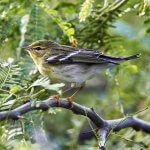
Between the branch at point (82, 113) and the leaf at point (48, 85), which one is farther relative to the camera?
the branch at point (82, 113)

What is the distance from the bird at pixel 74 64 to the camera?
4971 mm

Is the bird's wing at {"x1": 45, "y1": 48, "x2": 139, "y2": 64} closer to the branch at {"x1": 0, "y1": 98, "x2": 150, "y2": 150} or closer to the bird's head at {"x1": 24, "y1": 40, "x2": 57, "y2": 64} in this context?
the bird's head at {"x1": 24, "y1": 40, "x2": 57, "y2": 64}

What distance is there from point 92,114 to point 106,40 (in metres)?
1.73

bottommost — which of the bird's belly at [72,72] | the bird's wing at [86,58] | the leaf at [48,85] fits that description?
the bird's belly at [72,72]

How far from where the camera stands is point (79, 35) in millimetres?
5285

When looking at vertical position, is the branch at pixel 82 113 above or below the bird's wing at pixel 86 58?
above

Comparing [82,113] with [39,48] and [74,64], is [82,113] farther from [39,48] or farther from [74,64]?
[39,48]

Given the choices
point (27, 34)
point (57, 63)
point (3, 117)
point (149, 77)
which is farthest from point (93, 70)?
point (3, 117)

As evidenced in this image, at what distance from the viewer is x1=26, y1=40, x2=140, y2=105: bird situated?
497cm

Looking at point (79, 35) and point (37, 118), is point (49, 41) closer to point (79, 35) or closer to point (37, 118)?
point (79, 35)

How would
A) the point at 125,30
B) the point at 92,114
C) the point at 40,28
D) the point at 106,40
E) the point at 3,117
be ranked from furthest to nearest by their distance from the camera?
the point at 125,30
the point at 106,40
the point at 40,28
the point at 92,114
the point at 3,117

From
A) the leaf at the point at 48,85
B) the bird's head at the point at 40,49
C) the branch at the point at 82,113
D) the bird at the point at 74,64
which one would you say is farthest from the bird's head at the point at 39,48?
the leaf at the point at 48,85

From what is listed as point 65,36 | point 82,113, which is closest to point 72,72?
point 65,36

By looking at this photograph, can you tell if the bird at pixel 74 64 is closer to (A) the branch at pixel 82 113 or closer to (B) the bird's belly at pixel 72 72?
(B) the bird's belly at pixel 72 72
